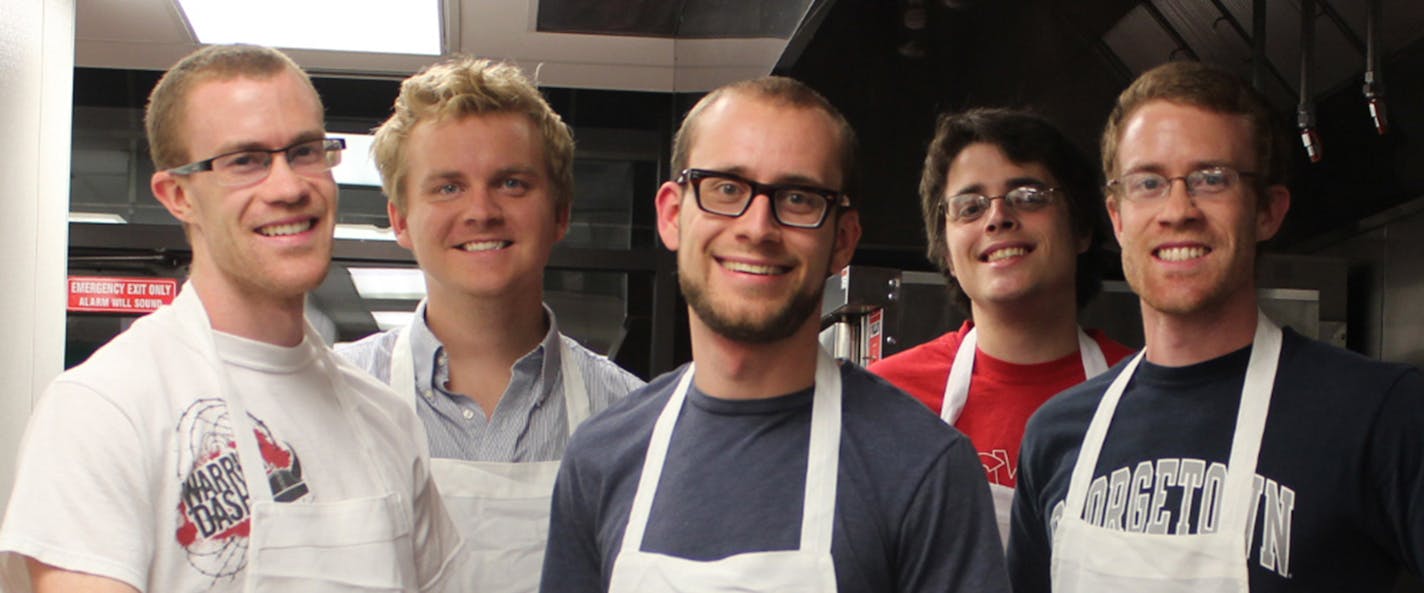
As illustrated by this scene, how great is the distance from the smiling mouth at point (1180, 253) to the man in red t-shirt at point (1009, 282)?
1.32 feet

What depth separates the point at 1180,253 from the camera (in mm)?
1694

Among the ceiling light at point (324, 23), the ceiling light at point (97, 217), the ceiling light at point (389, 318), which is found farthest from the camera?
the ceiling light at point (389, 318)

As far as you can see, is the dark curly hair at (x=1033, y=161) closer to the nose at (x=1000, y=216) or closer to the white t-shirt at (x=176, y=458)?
the nose at (x=1000, y=216)

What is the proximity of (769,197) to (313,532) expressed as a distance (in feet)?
2.05

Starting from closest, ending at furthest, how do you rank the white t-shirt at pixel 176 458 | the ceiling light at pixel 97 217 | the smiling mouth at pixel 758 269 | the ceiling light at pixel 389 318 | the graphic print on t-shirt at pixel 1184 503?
the white t-shirt at pixel 176 458 < the smiling mouth at pixel 758 269 < the graphic print on t-shirt at pixel 1184 503 < the ceiling light at pixel 97 217 < the ceiling light at pixel 389 318

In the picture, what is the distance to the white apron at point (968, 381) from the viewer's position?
6.91 ft

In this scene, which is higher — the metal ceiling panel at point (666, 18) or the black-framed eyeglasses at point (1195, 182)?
the metal ceiling panel at point (666, 18)

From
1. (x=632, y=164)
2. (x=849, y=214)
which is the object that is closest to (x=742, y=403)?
(x=849, y=214)

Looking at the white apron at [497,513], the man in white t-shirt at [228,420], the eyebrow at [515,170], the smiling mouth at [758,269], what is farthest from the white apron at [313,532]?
the smiling mouth at [758,269]

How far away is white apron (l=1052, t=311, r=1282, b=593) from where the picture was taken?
1611mm

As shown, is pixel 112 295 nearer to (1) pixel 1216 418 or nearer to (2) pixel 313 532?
(2) pixel 313 532

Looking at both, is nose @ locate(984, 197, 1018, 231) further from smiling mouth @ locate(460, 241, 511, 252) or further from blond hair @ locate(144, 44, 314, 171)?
blond hair @ locate(144, 44, 314, 171)

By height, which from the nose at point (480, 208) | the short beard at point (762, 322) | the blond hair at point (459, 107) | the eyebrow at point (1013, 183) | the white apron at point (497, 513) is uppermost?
the blond hair at point (459, 107)

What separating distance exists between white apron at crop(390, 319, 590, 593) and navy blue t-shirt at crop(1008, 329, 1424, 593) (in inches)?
27.8
